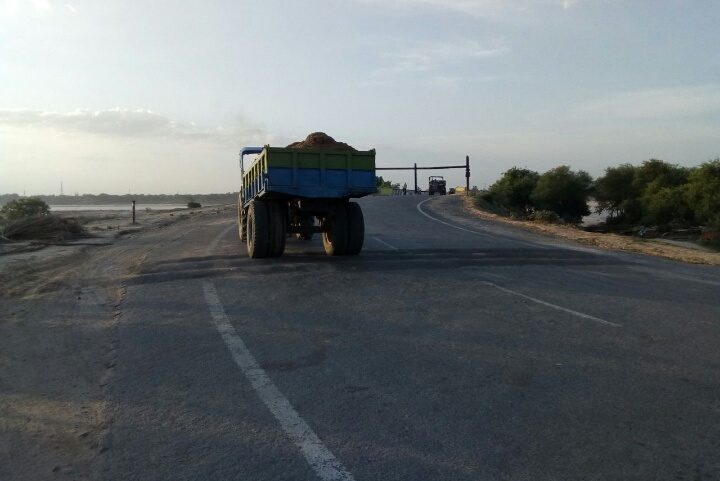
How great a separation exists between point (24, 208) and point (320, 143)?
1034 inches

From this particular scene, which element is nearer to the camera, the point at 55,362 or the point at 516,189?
the point at 55,362

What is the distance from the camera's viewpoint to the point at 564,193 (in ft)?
200

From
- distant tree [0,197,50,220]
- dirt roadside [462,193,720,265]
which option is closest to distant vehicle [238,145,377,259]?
dirt roadside [462,193,720,265]

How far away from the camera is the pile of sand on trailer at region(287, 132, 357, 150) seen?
52.1ft

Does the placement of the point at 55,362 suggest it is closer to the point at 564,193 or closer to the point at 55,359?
the point at 55,359

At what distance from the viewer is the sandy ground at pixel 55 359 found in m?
5.14

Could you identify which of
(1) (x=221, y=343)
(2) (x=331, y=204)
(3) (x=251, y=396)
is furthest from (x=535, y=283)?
(3) (x=251, y=396)

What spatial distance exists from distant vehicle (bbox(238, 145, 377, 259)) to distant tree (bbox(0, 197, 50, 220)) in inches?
931

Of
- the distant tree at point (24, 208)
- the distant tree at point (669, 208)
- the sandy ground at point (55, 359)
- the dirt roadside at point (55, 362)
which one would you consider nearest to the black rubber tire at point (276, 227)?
the dirt roadside at point (55, 362)

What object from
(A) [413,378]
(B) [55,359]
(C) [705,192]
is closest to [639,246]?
(A) [413,378]

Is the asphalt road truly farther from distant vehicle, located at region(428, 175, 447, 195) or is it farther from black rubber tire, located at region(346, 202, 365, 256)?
distant vehicle, located at region(428, 175, 447, 195)

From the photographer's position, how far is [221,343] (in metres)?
8.20

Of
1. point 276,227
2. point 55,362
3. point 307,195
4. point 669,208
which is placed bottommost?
point 55,362

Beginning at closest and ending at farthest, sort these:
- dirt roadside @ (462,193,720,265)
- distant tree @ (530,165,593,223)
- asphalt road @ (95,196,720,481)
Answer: asphalt road @ (95,196,720,481), dirt roadside @ (462,193,720,265), distant tree @ (530,165,593,223)
